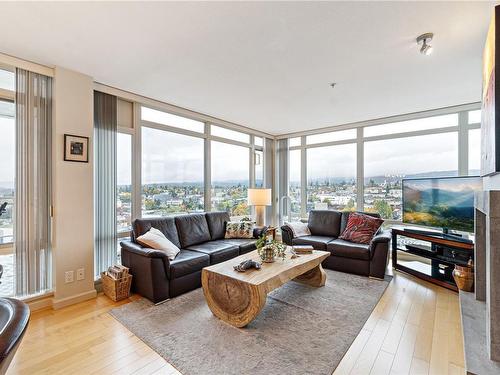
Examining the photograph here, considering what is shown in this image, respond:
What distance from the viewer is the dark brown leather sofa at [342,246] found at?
134 inches

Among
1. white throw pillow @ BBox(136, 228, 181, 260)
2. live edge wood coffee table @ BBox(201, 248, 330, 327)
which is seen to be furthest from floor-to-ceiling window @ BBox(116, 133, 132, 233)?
live edge wood coffee table @ BBox(201, 248, 330, 327)

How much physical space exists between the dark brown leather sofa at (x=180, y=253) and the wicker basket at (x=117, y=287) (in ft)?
0.32

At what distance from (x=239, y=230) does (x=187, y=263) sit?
1385mm

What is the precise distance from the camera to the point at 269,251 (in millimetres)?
2770

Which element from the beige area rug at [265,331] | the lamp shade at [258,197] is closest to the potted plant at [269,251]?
the beige area rug at [265,331]

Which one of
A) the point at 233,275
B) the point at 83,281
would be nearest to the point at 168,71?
the point at 233,275

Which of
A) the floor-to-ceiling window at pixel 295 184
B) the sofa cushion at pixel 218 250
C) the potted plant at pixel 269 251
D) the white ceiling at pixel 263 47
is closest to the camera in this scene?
the white ceiling at pixel 263 47

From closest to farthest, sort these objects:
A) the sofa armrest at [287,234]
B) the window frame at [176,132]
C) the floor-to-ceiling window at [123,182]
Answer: the floor-to-ceiling window at [123,182], the window frame at [176,132], the sofa armrest at [287,234]

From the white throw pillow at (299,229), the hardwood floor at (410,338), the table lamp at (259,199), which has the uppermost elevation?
the table lamp at (259,199)

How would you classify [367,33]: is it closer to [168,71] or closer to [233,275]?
[168,71]

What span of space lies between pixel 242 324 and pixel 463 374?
5.29ft

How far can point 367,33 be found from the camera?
2094mm

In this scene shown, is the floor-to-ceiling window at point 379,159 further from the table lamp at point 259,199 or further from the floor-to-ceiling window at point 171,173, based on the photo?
the floor-to-ceiling window at point 171,173

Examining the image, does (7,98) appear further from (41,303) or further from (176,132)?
(41,303)
